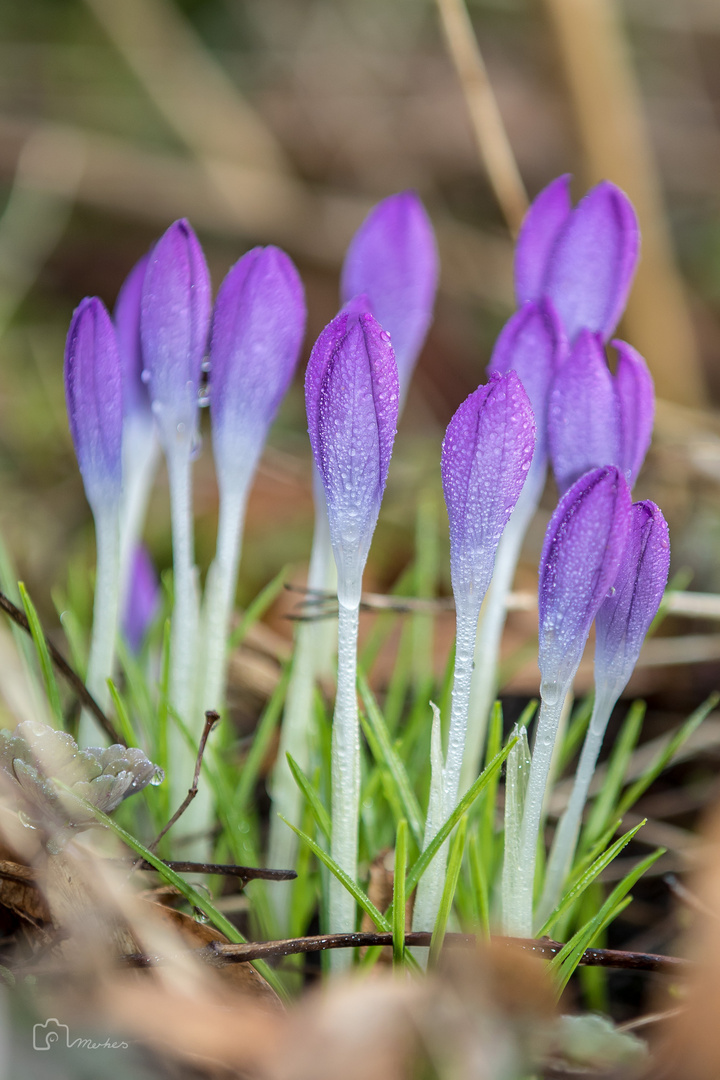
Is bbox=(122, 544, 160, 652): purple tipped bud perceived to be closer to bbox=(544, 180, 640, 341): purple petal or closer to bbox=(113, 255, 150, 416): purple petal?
bbox=(113, 255, 150, 416): purple petal

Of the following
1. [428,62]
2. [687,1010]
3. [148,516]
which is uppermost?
A: [428,62]

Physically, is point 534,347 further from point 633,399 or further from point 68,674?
point 68,674

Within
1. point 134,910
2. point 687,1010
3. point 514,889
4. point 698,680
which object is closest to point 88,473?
point 134,910

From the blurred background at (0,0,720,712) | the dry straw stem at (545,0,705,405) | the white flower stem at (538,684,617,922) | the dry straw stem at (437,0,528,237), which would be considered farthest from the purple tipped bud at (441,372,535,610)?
the dry straw stem at (545,0,705,405)

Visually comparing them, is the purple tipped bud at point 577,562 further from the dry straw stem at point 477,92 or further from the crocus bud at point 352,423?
the dry straw stem at point 477,92

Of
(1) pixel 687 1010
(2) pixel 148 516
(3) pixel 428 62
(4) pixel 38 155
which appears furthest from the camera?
(3) pixel 428 62

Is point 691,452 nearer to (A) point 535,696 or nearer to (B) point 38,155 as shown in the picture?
(A) point 535,696
